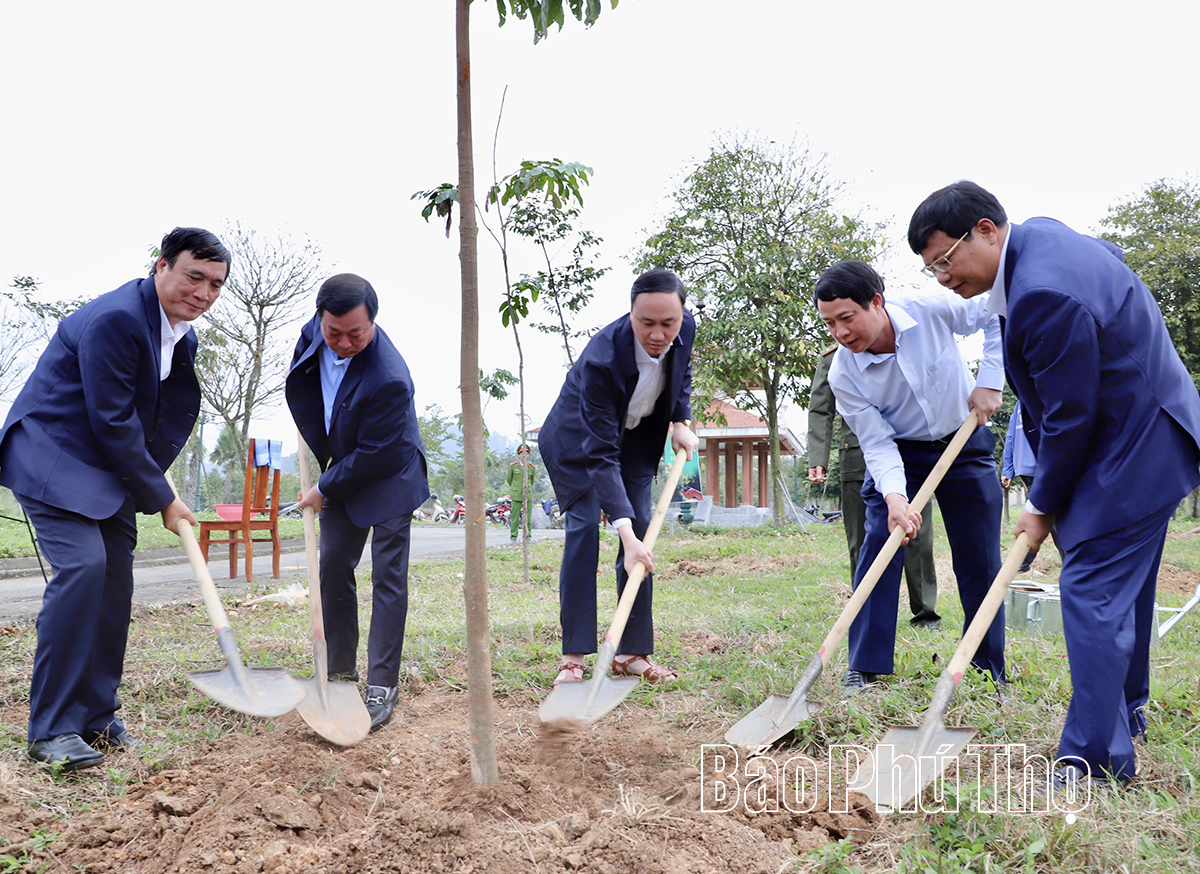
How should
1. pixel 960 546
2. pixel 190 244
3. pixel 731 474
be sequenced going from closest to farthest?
pixel 190 244, pixel 960 546, pixel 731 474

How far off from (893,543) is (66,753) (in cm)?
264

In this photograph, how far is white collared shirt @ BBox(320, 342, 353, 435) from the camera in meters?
3.10

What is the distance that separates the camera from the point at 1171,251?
20375mm

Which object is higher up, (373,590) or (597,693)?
(373,590)

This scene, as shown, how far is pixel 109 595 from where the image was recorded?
2.67 meters

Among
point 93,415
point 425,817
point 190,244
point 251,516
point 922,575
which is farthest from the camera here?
point 251,516

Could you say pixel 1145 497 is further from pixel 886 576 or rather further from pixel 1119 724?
pixel 886 576

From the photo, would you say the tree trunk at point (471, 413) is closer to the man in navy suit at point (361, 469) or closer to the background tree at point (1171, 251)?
the man in navy suit at point (361, 469)

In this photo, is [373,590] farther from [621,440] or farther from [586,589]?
[621,440]

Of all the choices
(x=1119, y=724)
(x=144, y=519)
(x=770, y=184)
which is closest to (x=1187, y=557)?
(x=1119, y=724)

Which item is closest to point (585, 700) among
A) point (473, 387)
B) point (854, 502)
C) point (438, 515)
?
point (473, 387)

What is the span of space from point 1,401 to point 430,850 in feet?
72.5

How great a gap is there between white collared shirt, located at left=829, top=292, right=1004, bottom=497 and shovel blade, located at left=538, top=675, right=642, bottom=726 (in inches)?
46.4

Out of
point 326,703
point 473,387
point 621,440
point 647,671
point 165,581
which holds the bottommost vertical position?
point 165,581
